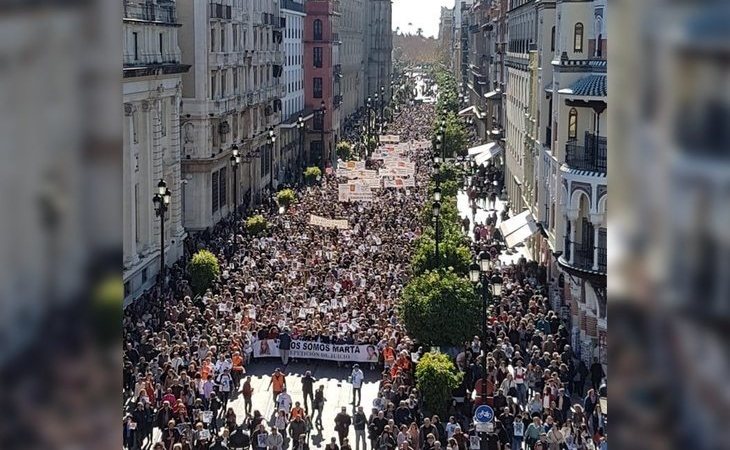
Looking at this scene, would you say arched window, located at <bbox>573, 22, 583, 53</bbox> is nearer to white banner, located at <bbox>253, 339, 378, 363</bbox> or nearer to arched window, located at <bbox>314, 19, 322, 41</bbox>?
white banner, located at <bbox>253, 339, 378, 363</bbox>

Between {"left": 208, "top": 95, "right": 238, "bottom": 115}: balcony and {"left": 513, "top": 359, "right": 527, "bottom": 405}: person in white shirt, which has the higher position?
{"left": 208, "top": 95, "right": 238, "bottom": 115}: balcony

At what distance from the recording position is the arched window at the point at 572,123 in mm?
37669

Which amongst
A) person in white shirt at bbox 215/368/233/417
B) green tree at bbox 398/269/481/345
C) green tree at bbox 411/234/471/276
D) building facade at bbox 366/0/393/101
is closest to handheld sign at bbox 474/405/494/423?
green tree at bbox 398/269/481/345

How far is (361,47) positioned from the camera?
151250mm

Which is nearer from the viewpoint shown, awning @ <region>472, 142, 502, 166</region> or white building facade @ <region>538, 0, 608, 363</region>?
white building facade @ <region>538, 0, 608, 363</region>

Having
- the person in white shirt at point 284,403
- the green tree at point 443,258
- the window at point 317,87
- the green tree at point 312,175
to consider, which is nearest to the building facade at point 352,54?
the window at point 317,87

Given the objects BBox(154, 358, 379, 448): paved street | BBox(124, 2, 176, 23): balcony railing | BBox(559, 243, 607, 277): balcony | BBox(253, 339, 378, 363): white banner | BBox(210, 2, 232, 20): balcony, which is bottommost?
BBox(154, 358, 379, 448): paved street

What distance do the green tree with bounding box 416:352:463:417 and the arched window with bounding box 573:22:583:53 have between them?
58.0 feet

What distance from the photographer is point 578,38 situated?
39.0 meters

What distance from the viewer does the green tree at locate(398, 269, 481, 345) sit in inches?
1117
